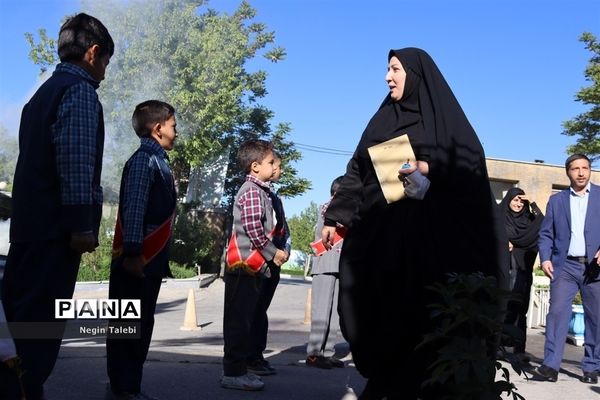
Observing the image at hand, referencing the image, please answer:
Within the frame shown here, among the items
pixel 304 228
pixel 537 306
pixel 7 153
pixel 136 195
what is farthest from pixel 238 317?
pixel 304 228

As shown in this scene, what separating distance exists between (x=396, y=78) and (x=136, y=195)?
5.59 ft

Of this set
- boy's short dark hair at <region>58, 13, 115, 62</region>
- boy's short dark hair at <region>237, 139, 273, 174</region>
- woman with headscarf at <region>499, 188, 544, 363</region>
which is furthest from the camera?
woman with headscarf at <region>499, 188, 544, 363</region>

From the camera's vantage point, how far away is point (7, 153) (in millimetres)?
26344

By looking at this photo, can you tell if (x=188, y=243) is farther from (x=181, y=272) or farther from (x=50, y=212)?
(x=50, y=212)

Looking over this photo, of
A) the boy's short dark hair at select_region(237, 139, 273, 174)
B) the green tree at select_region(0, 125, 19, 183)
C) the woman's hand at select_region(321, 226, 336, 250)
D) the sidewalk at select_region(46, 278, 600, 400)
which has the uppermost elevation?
the green tree at select_region(0, 125, 19, 183)

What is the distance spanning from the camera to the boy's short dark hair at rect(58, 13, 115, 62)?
4.02m

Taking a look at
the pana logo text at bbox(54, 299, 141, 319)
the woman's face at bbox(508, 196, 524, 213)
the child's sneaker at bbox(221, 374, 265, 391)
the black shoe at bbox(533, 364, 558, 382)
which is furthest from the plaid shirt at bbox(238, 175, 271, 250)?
the woman's face at bbox(508, 196, 524, 213)

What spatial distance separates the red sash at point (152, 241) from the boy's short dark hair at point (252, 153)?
146cm

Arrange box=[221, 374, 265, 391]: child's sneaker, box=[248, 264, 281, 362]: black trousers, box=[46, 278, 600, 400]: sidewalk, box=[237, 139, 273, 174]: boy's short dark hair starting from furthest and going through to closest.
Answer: box=[248, 264, 281, 362]: black trousers < box=[237, 139, 273, 174]: boy's short dark hair < box=[221, 374, 265, 391]: child's sneaker < box=[46, 278, 600, 400]: sidewalk

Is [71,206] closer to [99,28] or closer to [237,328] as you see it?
[99,28]

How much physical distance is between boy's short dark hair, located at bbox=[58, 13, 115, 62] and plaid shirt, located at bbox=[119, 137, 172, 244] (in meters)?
0.89

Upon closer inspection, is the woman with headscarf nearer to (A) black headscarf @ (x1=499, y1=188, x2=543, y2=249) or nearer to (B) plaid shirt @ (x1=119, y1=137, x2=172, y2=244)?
(A) black headscarf @ (x1=499, y1=188, x2=543, y2=249)

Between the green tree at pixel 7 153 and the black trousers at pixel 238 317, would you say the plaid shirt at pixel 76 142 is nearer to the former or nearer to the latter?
the black trousers at pixel 238 317

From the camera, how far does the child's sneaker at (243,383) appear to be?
552cm
